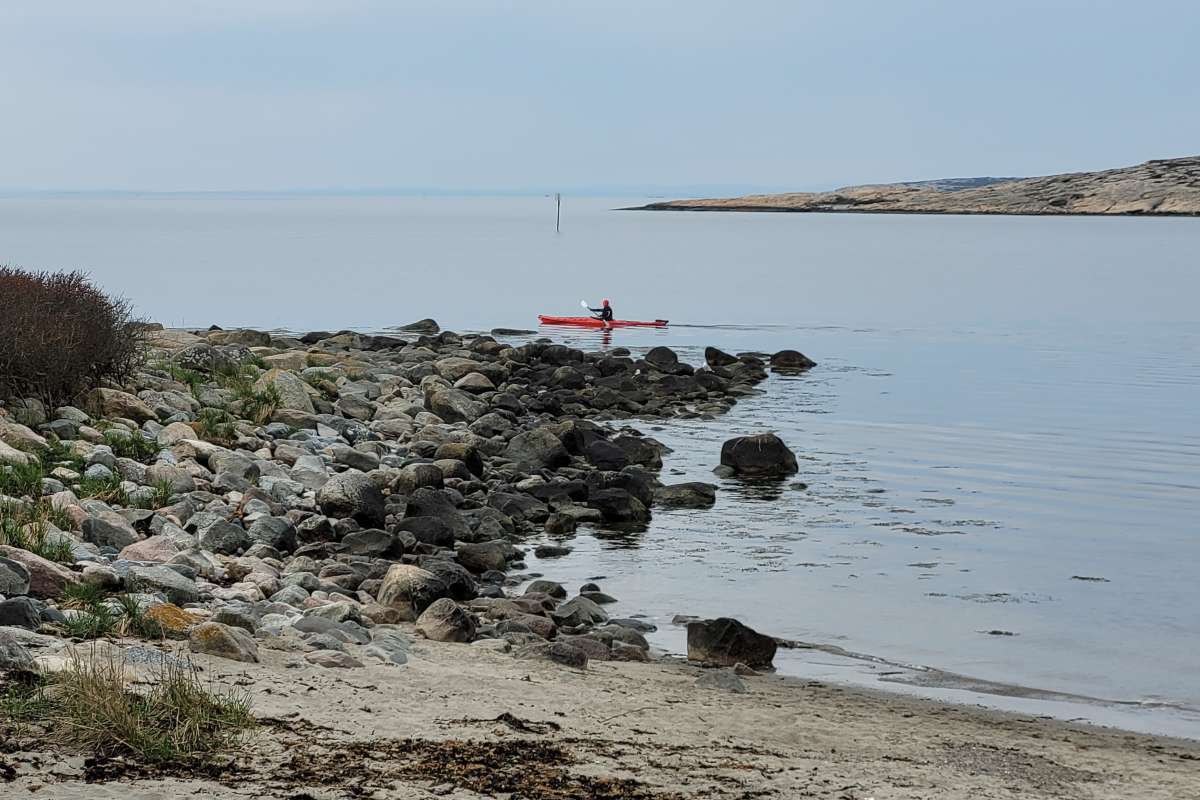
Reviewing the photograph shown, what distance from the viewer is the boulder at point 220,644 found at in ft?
27.5

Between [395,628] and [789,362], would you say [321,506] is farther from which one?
[789,362]

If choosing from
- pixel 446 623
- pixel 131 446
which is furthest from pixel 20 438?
pixel 446 623

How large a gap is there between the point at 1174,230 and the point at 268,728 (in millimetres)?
148796

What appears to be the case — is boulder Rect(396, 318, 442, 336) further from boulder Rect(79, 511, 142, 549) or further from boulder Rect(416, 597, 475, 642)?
boulder Rect(416, 597, 475, 642)

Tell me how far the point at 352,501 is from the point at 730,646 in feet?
16.0

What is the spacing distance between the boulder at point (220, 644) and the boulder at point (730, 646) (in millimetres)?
3721

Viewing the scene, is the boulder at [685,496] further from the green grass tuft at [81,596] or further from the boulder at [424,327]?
the boulder at [424,327]

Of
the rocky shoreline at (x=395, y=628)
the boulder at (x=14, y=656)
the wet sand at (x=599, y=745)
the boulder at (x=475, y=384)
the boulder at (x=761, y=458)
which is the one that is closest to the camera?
the wet sand at (x=599, y=745)

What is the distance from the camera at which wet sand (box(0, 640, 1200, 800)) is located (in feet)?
21.1

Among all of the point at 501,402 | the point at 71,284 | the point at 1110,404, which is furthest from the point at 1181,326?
the point at 71,284

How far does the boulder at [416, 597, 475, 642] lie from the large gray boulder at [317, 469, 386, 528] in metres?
3.61

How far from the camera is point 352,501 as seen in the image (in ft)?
46.4

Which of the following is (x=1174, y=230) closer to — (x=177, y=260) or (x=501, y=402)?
(x=177, y=260)

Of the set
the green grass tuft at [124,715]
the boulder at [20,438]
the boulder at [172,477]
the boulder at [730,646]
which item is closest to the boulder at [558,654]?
the boulder at [730,646]
